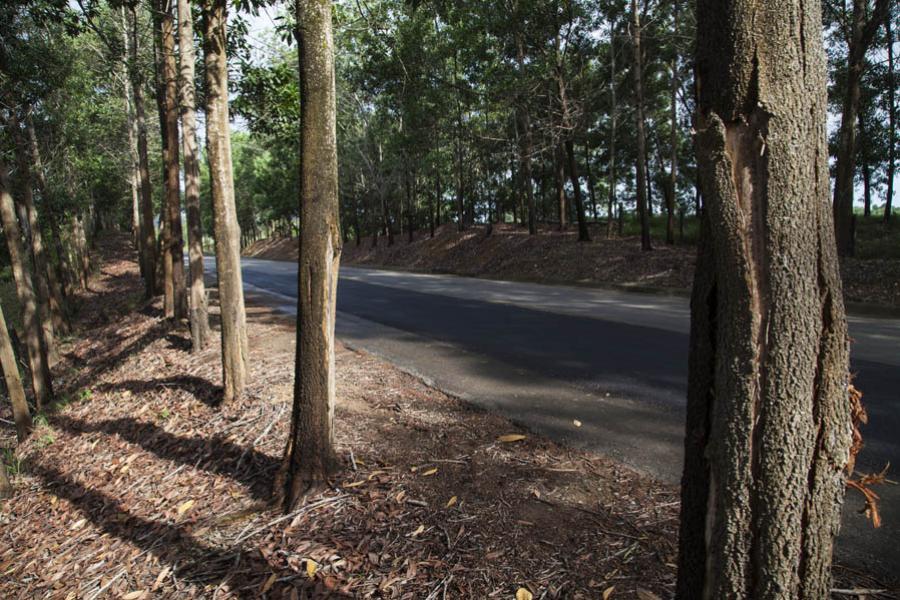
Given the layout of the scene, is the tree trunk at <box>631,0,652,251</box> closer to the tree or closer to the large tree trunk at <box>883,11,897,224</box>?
the tree

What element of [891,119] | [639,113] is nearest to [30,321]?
[639,113]

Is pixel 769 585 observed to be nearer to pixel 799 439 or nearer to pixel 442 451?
pixel 799 439

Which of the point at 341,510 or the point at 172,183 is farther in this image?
the point at 172,183

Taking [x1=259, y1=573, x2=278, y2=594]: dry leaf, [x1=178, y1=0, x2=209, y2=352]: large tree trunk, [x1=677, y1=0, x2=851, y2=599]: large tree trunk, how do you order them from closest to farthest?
1. [x1=677, y1=0, x2=851, y2=599]: large tree trunk
2. [x1=259, y1=573, x2=278, y2=594]: dry leaf
3. [x1=178, y1=0, x2=209, y2=352]: large tree trunk

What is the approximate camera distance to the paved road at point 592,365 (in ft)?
13.6

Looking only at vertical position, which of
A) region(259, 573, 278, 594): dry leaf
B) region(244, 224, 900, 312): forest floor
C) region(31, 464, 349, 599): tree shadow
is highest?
region(244, 224, 900, 312): forest floor

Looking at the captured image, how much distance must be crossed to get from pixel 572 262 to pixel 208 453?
16.4 meters

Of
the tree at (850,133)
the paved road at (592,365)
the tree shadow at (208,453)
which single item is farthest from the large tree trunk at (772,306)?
the tree at (850,133)

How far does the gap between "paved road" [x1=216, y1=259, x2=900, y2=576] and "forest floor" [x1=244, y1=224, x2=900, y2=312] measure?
7.15ft

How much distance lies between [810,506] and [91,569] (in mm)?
4379

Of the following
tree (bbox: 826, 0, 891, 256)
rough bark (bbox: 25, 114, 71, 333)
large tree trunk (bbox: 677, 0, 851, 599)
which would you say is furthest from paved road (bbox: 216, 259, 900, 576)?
rough bark (bbox: 25, 114, 71, 333)

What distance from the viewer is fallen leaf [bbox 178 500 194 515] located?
4.08m

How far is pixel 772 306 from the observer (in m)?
1.44

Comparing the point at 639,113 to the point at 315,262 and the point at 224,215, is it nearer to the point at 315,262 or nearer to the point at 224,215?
the point at 224,215
